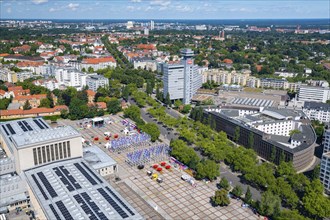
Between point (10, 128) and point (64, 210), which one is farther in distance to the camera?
point (10, 128)

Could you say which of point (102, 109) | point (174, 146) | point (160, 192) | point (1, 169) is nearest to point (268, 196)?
point (160, 192)

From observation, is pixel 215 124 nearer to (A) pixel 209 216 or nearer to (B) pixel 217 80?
(A) pixel 209 216

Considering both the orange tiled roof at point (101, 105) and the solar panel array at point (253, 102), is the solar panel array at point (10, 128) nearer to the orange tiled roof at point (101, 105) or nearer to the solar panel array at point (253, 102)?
the orange tiled roof at point (101, 105)

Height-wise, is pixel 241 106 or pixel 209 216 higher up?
pixel 241 106

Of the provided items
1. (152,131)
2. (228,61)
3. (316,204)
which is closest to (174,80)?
(152,131)

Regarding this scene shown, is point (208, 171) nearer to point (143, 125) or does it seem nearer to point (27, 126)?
point (143, 125)

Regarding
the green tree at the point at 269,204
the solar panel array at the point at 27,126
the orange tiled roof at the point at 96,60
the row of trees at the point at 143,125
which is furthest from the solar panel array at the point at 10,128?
the orange tiled roof at the point at 96,60
